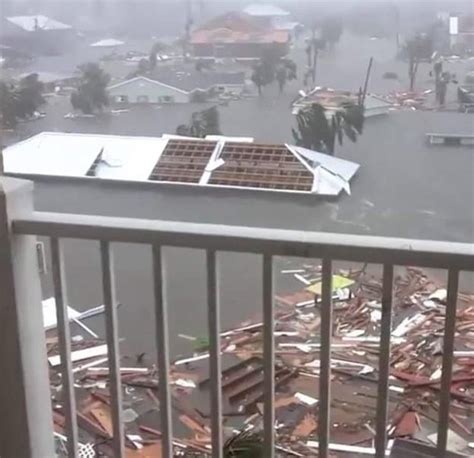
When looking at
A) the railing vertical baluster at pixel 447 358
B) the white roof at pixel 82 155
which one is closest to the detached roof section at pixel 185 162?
the white roof at pixel 82 155

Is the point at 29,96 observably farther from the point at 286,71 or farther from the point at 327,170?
the point at 327,170

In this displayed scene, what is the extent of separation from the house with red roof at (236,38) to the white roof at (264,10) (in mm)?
13

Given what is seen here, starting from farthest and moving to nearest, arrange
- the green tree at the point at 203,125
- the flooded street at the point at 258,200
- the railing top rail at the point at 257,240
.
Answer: the green tree at the point at 203,125
the flooded street at the point at 258,200
the railing top rail at the point at 257,240

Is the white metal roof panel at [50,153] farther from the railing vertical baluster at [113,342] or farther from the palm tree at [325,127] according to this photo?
the palm tree at [325,127]

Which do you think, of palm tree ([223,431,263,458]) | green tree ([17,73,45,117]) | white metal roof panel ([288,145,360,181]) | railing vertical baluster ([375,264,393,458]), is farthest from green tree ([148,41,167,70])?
palm tree ([223,431,263,458])

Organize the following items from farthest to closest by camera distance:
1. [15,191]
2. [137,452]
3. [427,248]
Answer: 1. [137,452]
2. [15,191]
3. [427,248]

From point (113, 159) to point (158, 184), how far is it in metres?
0.12

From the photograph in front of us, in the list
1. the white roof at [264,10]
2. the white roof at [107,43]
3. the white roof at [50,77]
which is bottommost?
the white roof at [50,77]

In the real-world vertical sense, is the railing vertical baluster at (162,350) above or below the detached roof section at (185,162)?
below

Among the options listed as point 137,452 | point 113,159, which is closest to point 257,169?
point 113,159

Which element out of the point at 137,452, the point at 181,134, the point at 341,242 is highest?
the point at 181,134

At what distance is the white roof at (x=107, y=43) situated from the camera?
69.2 inches

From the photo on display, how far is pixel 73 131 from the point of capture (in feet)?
5.82

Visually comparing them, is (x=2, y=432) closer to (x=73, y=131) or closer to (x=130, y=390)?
(x=130, y=390)
